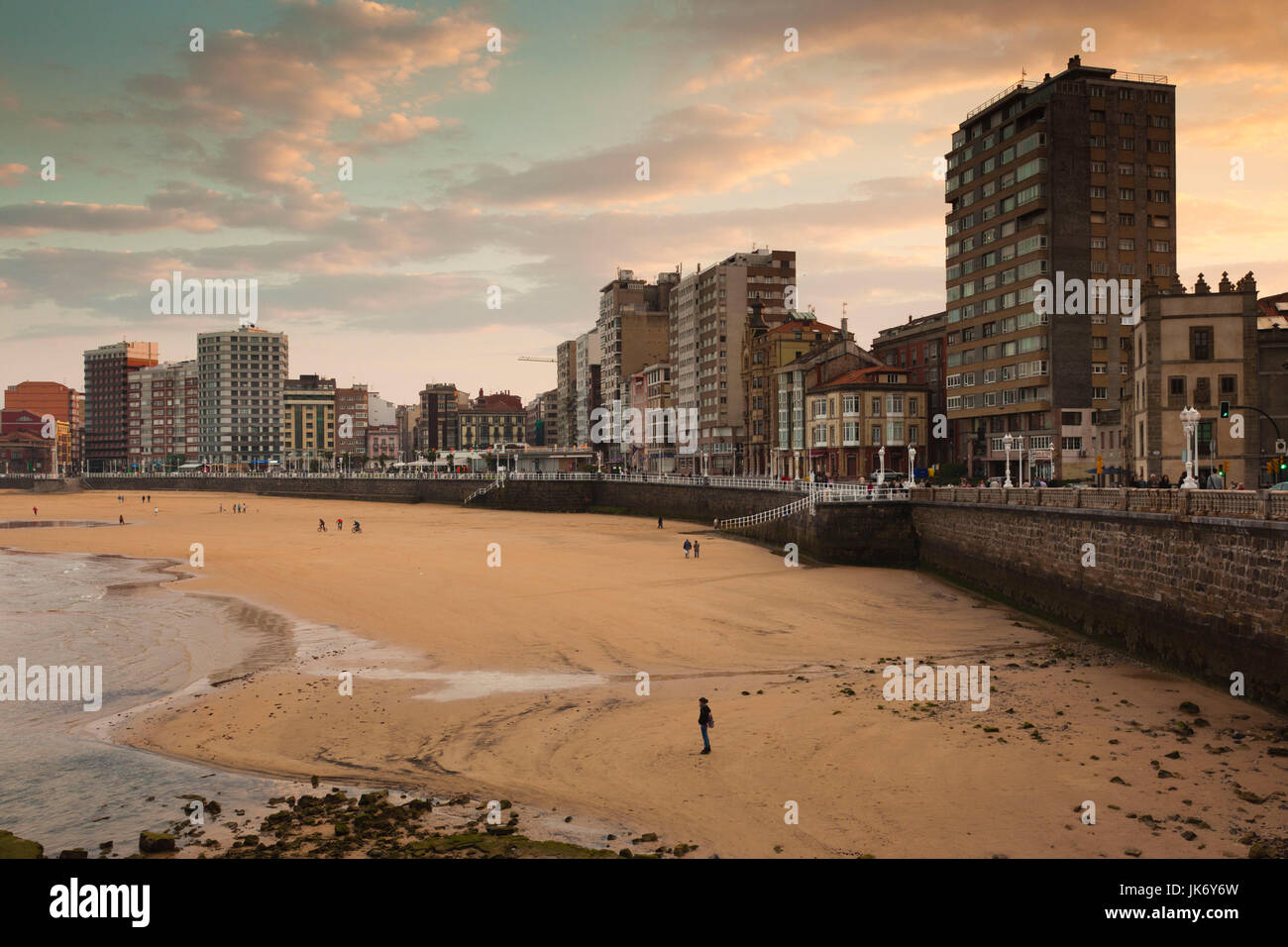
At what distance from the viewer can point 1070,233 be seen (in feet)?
274

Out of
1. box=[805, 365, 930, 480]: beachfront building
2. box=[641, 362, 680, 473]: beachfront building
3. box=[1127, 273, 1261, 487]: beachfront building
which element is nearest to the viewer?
box=[1127, 273, 1261, 487]: beachfront building

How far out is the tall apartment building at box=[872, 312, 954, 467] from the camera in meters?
99.6

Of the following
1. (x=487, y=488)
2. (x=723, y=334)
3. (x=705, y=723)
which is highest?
(x=723, y=334)

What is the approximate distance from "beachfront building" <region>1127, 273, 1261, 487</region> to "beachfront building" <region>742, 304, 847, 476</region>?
194 feet

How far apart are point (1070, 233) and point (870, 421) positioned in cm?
2653

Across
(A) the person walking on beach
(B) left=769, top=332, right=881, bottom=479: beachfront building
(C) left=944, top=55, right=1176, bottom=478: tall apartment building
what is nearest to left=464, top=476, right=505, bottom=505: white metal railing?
(B) left=769, top=332, right=881, bottom=479: beachfront building

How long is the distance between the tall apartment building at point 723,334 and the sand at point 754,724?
102270mm

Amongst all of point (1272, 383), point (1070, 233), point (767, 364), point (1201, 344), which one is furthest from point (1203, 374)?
point (767, 364)

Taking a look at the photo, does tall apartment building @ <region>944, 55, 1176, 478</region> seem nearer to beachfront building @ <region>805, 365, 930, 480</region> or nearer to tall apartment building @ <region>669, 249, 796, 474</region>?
beachfront building @ <region>805, 365, 930, 480</region>

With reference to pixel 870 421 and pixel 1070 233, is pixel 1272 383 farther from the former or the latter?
pixel 870 421

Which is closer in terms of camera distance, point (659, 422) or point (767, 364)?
point (767, 364)

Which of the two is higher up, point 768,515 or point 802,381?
point 802,381

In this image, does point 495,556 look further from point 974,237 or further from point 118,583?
point 974,237

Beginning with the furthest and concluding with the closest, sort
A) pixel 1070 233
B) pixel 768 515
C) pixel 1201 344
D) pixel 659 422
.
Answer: pixel 659 422, pixel 1070 233, pixel 768 515, pixel 1201 344
